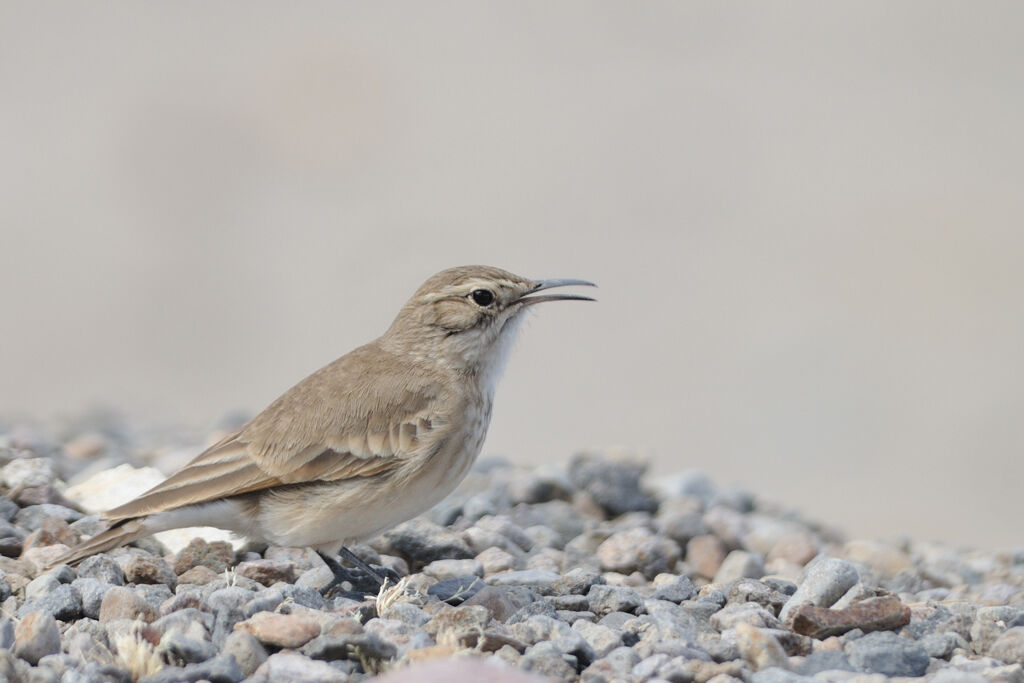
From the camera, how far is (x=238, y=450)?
6.48 m

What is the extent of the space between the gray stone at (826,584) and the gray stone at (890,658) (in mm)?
638

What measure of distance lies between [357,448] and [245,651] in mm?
1739

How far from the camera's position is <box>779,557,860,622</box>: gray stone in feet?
19.4

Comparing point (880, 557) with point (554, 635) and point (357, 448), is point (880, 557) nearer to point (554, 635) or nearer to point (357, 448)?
point (357, 448)

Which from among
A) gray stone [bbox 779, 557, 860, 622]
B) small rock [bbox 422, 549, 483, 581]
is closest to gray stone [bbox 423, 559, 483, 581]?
small rock [bbox 422, 549, 483, 581]

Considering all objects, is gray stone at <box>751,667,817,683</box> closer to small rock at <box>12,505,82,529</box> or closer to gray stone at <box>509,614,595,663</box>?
gray stone at <box>509,614,595,663</box>

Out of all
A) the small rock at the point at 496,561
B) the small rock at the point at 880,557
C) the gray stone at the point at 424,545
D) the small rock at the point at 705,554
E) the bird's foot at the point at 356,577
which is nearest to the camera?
the bird's foot at the point at 356,577

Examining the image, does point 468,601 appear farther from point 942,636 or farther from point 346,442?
point 942,636

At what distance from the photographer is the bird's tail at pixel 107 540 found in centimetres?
600

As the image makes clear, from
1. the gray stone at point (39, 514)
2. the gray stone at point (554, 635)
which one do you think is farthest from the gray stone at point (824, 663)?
the gray stone at point (39, 514)

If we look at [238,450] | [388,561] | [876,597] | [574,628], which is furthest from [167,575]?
[876,597]

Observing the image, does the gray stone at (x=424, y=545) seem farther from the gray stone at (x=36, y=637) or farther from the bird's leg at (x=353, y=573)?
the gray stone at (x=36, y=637)

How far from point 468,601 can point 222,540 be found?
178cm

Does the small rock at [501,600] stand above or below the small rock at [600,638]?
above
